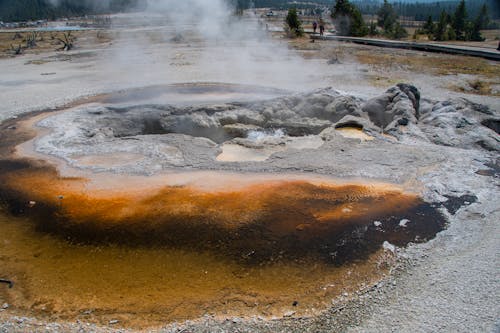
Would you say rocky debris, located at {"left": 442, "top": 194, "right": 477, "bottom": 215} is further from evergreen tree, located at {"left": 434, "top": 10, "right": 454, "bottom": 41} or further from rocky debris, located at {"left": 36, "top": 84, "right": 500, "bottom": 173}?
evergreen tree, located at {"left": 434, "top": 10, "right": 454, "bottom": 41}

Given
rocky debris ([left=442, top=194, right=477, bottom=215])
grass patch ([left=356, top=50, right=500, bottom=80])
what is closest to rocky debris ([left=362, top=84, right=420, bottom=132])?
rocky debris ([left=442, top=194, right=477, bottom=215])

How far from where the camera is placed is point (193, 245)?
561 cm

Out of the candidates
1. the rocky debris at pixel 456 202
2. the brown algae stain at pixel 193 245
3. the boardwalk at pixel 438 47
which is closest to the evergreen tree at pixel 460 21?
the boardwalk at pixel 438 47

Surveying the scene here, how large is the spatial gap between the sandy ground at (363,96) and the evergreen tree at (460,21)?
44.4ft

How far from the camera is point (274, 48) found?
2528 cm

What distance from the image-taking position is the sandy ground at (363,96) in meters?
4.18

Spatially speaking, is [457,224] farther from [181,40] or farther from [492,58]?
[181,40]

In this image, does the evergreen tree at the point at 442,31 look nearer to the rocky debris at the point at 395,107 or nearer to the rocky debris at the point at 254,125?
the rocky debris at the point at 254,125

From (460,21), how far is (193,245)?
122 feet

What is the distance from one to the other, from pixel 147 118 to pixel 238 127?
2754 millimetres

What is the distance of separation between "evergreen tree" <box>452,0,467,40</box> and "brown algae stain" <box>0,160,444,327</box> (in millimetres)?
33665

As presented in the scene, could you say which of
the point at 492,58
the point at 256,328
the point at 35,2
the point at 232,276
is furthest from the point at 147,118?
the point at 35,2

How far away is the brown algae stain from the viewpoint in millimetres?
4562

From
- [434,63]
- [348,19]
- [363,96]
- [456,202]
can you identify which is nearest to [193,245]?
[456,202]
